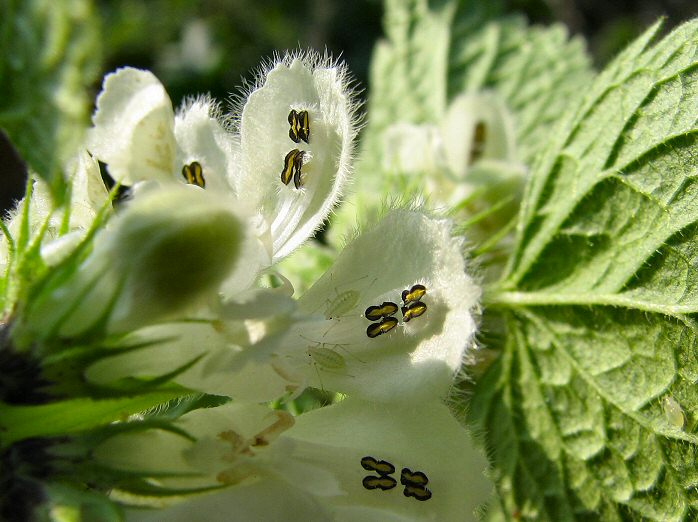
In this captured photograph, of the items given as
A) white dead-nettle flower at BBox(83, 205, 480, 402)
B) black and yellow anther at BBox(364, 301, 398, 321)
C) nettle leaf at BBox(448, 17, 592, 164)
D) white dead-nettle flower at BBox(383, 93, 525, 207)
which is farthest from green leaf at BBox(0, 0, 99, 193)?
nettle leaf at BBox(448, 17, 592, 164)

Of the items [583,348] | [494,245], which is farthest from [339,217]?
[583,348]

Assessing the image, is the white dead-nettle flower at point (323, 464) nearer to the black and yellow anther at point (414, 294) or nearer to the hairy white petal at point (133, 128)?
the black and yellow anther at point (414, 294)

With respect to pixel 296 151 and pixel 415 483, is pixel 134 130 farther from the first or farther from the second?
pixel 415 483

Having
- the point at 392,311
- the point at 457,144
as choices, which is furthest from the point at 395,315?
the point at 457,144

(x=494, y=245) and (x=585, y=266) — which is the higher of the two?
(x=494, y=245)

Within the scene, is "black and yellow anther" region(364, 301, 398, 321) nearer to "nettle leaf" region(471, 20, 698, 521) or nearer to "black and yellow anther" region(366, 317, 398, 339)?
"black and yellow anther" region(366, 317, 398, 339)

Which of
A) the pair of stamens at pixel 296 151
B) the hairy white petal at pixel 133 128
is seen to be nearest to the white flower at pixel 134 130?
the hairy white petal at pixel 133 128

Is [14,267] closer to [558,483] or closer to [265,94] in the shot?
[265,94]
